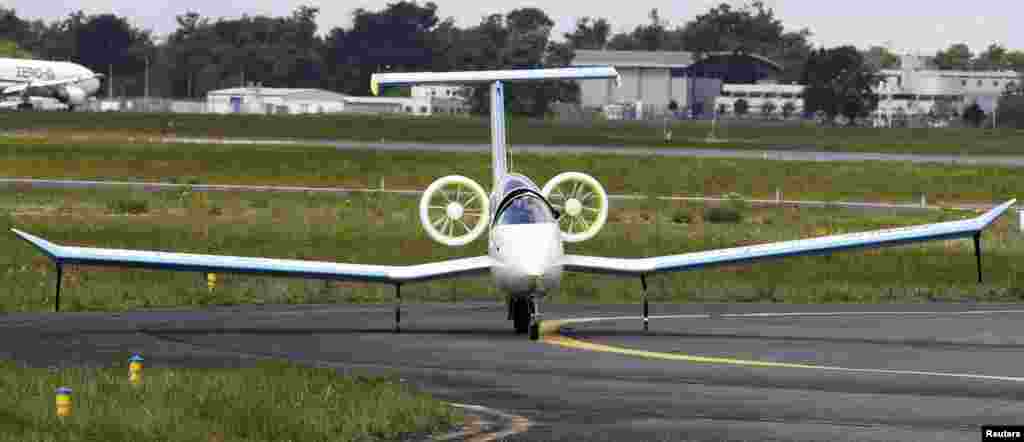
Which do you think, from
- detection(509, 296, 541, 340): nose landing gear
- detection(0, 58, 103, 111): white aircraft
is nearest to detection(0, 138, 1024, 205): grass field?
detection(509, 296, 541, 340): nose landing gear

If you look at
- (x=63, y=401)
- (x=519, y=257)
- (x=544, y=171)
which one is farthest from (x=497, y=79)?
(x=544, y=171)

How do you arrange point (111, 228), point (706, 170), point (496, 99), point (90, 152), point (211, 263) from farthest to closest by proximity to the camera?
point (90, 152)
point (706, 170)
point (111, 228)
point (496, 99)
point (211, 263)

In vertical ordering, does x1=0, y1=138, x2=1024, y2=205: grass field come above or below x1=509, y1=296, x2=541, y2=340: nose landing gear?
above

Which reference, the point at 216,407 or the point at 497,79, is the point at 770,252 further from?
the point at 216,407

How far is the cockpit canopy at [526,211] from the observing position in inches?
1111

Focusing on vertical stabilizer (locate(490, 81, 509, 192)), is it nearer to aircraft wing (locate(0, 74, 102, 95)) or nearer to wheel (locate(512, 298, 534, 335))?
wheel (locate(512, 298, 534, 335))

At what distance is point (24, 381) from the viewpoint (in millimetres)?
20391

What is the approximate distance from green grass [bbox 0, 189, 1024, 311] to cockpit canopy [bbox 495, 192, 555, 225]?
1006 centimetres

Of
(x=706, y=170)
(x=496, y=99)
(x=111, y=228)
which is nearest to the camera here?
(x=496, y=99)

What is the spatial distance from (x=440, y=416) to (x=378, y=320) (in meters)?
13.9

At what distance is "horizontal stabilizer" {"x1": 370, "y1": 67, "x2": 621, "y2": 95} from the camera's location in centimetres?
3203

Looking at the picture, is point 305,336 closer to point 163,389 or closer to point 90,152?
point 163,389

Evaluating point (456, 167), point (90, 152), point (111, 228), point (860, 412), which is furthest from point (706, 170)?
point (860, 412)

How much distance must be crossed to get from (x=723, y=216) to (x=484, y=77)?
33.1m
